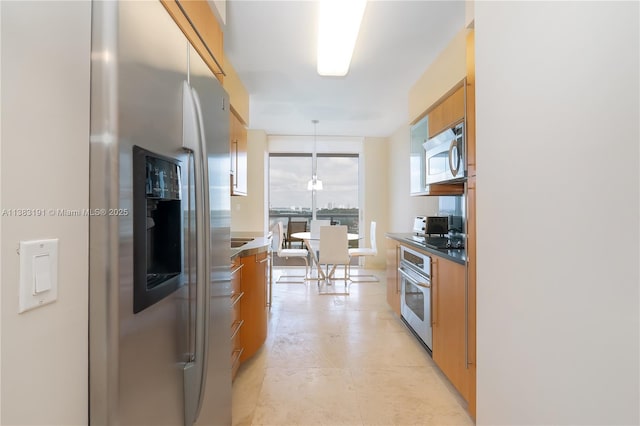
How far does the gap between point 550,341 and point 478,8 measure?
1.00m

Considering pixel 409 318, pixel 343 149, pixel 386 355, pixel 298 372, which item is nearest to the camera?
pixel 298 372

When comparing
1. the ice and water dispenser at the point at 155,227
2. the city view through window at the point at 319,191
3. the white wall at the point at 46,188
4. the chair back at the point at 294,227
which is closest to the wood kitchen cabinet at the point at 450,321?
the ice and water dispenser at the point at 155,227

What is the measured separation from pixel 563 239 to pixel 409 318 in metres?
2.35

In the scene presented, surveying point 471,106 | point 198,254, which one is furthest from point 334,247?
point 198,254

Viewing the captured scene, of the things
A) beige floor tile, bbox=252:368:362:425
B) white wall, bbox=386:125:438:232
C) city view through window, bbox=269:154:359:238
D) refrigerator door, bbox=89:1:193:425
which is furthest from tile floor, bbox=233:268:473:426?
city view through window, bbox=269:154:359:238

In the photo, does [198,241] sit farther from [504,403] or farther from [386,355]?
[386,355]

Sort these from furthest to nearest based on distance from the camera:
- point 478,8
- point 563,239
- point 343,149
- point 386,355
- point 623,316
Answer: point 343,149 < point 386,355 < point 478,8 < point 563,239 < point 623,316

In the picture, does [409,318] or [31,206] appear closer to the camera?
[31,206]

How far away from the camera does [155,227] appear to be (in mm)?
788

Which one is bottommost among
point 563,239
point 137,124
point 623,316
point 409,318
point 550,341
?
point 409,318

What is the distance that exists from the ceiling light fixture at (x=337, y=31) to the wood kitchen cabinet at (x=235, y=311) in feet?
5.28

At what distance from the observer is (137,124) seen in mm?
685

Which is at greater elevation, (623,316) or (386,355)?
(623,316)

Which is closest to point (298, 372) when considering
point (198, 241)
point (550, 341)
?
point (198, 241)
